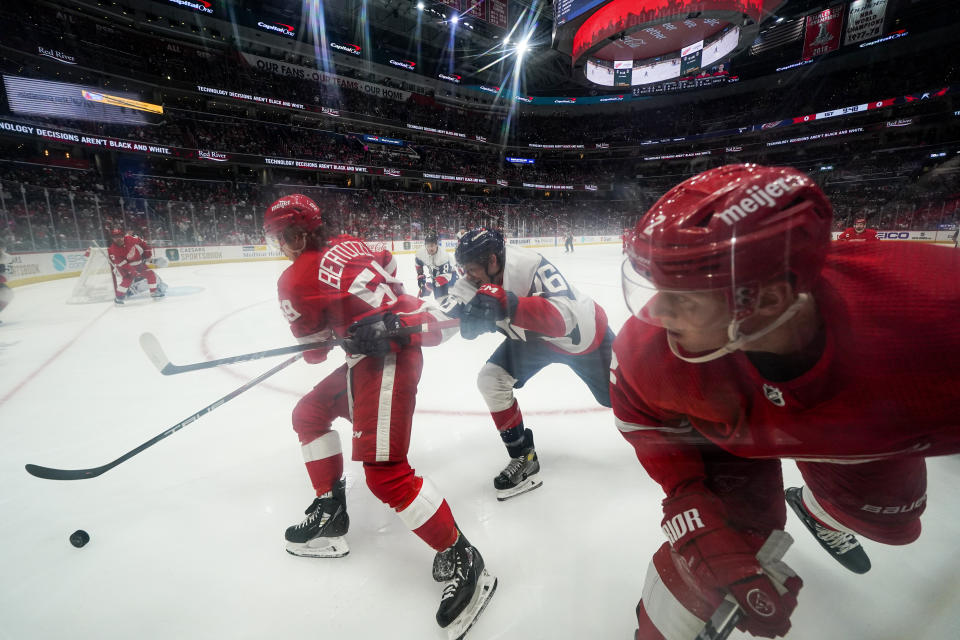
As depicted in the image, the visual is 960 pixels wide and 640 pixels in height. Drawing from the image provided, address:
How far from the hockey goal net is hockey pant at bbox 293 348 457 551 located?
7.59 metres

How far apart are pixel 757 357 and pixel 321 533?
175cm

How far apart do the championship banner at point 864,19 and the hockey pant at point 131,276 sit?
14.5 meters

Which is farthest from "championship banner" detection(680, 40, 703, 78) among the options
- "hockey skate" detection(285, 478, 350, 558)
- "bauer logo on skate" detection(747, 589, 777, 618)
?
"hockey skate" detection(285, 478, 350, 558)

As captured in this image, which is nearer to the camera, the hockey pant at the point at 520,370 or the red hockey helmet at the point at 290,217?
the red hockey helmet at the point at 290,217

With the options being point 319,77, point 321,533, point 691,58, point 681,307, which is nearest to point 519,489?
point 321,533

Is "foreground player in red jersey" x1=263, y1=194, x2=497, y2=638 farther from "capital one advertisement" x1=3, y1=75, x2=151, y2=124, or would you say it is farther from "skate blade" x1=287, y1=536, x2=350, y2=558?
"capital one advertisement" x1=3, y1=75, x2=151, y2=124

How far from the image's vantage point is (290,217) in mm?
1626

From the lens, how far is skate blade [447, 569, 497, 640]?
1273mm

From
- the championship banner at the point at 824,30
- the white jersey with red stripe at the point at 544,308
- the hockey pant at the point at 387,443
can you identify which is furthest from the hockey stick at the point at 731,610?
the championship banner at the point at 824,30

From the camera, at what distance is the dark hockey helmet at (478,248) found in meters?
2.01

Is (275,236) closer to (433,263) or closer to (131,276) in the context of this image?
(433,263)

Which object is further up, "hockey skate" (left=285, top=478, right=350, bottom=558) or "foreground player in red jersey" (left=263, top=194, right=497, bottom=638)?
"foreground player in red jersey" (left=263, top=194, right=497, bottom=638)

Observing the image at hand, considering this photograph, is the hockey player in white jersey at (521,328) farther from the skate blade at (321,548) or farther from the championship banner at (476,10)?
the championship banner at (476,10)

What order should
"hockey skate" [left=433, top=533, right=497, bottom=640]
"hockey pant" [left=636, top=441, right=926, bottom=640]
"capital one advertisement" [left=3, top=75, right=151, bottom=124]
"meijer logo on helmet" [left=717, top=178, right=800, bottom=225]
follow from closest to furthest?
"meijer logo on helmet" [left=717, top=178, right=800, bottom=225], "hockey pant" [left=636, top=441, right=926, bottom=640], "hockey skate" [left=433, top=533, right=497, bottom=640], "capital one advertisement" [left=3, top=75, right=151, bottom=124]
